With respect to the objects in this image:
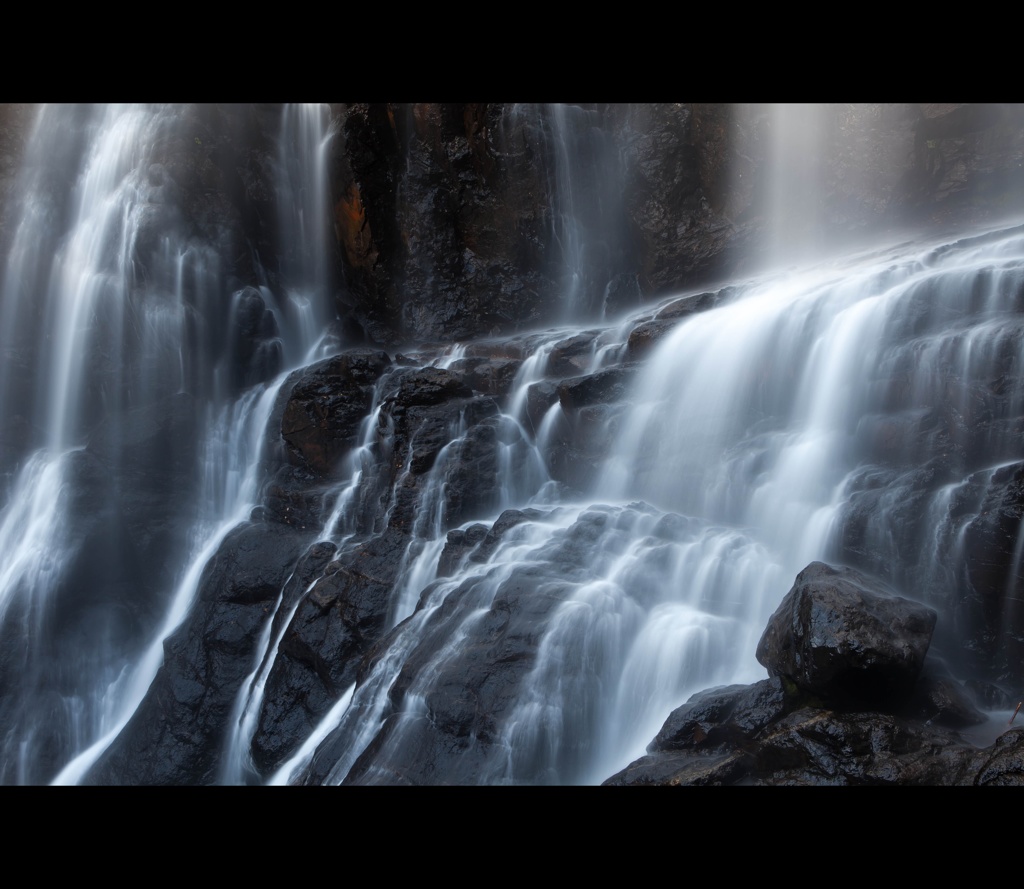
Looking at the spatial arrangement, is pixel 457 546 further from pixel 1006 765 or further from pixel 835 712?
pixel 1006 765

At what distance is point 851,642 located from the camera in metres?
→ 5.57

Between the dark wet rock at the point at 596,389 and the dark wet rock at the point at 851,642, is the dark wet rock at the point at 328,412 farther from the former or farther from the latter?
the dark wet rock at the point at 851,642

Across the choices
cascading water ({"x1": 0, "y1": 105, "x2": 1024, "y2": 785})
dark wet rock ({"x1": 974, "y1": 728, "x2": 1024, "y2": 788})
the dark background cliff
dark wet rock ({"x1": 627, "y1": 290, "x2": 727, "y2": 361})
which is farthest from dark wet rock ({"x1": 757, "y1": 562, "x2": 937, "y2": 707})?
the dark background cliff

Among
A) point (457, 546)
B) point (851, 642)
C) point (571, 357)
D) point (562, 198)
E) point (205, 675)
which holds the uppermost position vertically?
point (562, 198)

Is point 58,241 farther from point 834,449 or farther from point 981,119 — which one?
point 981,119

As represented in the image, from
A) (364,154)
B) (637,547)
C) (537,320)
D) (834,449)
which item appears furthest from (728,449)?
(364,154)

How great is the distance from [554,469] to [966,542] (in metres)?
6.31

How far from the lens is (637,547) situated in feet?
29.5

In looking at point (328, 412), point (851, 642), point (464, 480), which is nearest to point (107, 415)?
point (328, 412)

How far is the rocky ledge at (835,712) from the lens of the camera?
5.15 metres

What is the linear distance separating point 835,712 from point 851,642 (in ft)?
1.82

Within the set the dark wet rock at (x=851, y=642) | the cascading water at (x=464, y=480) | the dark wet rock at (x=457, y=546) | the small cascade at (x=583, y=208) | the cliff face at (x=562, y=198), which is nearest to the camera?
the dark wet rock at (x=851, y=642)

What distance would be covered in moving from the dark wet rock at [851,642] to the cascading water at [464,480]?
1.21 meters

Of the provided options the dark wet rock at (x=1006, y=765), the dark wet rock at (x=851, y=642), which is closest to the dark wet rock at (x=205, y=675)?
the dark wet rock at (x=851, y=642)
